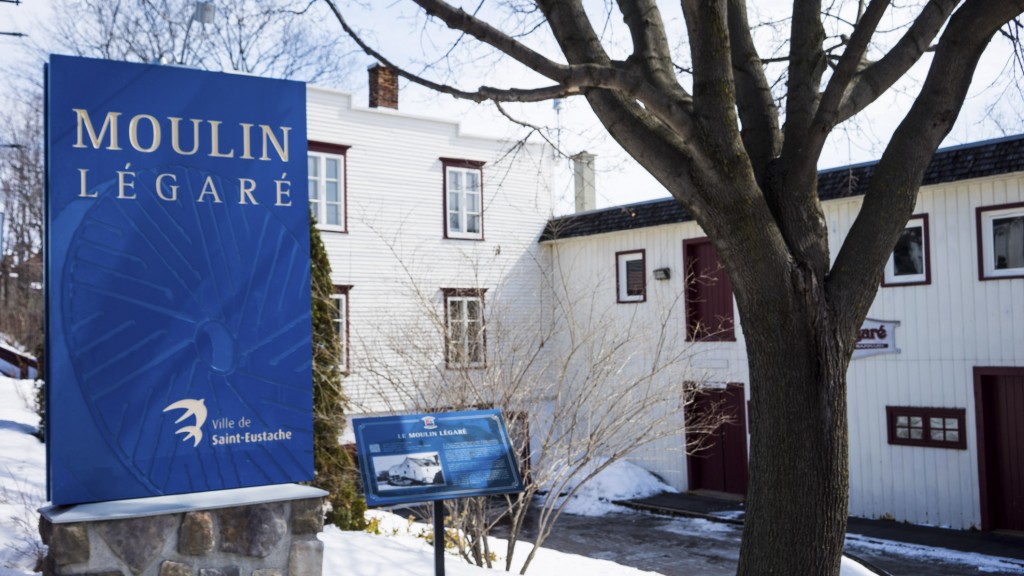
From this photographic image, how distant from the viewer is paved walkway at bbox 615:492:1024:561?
13.0 metres

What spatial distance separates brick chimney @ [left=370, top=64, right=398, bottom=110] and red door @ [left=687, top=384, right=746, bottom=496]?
29.6ft

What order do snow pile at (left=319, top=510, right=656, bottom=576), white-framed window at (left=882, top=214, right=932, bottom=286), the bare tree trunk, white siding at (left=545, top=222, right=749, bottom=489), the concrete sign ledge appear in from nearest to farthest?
the concrete sign ledge → the bare tree trunk → snow pile at (left=319, top=510, right=656, bottom=576) → white-framed window at (left=882, top=214, right=932, bottom=286) → white siding at (left=545, top=222, right=749, bottom=489)

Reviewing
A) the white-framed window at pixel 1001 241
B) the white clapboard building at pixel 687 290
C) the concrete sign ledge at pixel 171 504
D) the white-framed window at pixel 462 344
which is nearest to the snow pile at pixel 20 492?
the concrete sign ledge at pixel 171 504

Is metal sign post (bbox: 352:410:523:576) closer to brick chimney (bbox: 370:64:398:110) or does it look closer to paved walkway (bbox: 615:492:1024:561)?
paved walkway (bbox: 615:492:1024:561)

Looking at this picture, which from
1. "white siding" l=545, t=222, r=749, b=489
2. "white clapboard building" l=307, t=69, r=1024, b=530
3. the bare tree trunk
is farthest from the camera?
"white siding" l=545, t=222, r=749, b=489

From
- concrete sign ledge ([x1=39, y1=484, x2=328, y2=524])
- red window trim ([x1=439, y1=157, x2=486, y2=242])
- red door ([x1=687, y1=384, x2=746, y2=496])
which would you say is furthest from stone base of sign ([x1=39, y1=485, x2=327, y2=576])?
red window trim ([x1=439, y1=157, x2=486, y2=242])

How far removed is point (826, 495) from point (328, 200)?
48.3 ft

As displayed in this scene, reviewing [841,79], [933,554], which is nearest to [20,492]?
[841,79]

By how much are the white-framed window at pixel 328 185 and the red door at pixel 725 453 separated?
804 cm

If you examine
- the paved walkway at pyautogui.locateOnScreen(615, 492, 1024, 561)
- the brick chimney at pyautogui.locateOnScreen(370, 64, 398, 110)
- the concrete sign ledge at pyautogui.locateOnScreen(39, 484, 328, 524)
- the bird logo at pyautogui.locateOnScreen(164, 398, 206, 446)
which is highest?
the brick chimney at pyautogui.locateOnScreen(370, 64, 398, 110)

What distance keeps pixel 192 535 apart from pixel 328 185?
48.1ft

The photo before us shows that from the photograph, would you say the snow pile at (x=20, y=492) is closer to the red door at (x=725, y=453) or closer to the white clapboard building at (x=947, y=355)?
the white clapboard building at (x=947, y=355)

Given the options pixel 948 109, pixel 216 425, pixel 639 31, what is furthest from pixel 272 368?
pixel 948 109

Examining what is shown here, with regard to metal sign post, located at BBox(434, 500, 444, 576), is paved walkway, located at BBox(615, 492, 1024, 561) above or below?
below
